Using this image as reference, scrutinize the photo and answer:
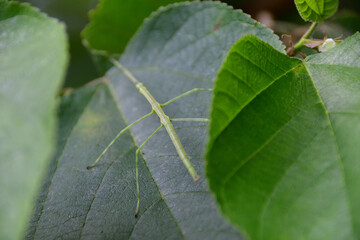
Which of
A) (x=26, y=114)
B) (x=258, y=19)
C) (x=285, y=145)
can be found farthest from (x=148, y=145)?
(x=258, y=19)

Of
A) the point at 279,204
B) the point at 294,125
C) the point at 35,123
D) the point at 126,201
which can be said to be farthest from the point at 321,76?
the point at 35,123

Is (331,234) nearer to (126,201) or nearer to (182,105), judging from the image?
(126,201)

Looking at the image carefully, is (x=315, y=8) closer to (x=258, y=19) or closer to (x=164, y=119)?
(x=164, y=119)

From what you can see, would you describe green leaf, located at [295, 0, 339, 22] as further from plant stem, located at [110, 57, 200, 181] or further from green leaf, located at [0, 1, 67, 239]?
green leaf, located at [0, 1, 67, 239]

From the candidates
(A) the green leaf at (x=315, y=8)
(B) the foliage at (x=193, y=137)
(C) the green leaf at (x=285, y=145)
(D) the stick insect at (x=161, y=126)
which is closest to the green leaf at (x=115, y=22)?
(B) the foliage at (x=193, y=137)

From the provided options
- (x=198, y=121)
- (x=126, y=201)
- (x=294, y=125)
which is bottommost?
(x=126, y=201)

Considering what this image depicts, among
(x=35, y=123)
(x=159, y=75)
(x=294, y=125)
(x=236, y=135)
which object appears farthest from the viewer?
(x=159, y=75)
